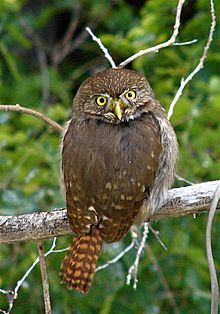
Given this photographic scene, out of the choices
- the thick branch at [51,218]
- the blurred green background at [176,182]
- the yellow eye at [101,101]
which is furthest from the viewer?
the blurred green background at [176,182]

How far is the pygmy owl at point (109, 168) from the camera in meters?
3.69

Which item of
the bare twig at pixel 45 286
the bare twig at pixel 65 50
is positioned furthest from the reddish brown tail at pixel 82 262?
the bare twig at pixel 65 50

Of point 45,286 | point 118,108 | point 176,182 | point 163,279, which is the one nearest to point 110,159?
point 118,108

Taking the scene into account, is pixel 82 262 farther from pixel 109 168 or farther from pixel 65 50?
pixel 65 50

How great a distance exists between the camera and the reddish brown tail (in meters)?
3.68

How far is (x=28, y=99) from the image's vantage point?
20.3 feet

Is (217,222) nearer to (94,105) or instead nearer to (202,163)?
(202,163)

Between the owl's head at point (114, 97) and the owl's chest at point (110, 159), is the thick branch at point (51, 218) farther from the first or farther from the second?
the owl's head at point (114, 97)

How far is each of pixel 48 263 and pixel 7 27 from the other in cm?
198

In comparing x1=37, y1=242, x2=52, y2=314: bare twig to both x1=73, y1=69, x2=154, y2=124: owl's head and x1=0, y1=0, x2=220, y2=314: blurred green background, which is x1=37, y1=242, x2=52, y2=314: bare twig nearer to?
x1=73, y1=69, x2=154, y2=124: owl's head

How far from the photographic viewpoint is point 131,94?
4012mm

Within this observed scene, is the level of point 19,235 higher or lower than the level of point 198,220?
higher

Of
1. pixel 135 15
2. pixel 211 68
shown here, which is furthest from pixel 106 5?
pixel 211 68

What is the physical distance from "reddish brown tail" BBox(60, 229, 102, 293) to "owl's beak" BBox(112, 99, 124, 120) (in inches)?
19.9
